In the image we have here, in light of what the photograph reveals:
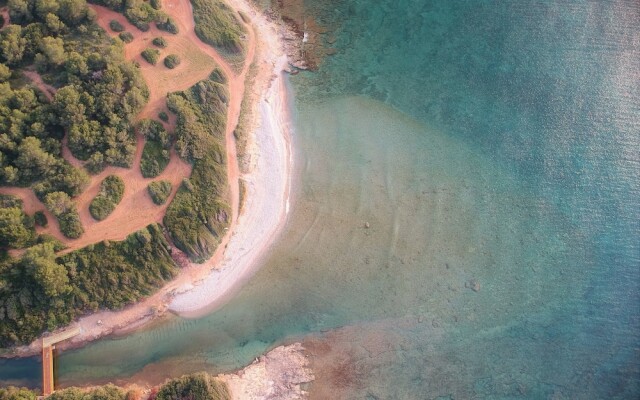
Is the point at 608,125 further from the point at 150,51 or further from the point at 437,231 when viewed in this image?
the point at 150,51

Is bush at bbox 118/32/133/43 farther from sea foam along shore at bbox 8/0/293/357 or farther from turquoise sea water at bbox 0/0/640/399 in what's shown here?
turquoise sea water at bbox 0/0/640/399

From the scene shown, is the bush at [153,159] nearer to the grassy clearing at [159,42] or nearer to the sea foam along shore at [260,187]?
the sea foam along shore at [260,187]

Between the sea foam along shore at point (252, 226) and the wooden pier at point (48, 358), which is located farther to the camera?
the sea foam along shore at point (252, 226)

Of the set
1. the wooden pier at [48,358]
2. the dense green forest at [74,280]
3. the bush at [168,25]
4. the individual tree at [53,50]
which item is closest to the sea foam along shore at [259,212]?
the dense green forest at [74,280]

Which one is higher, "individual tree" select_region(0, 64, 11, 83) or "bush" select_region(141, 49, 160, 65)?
"bush" select_region(141, 49, 160, 65)

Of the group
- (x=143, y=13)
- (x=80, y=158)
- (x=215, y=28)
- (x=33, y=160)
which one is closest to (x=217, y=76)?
(x=215, y=28)

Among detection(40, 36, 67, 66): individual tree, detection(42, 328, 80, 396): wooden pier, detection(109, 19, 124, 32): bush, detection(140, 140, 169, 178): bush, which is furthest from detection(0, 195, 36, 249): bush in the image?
detection(109, 19, 124, 32): bush
